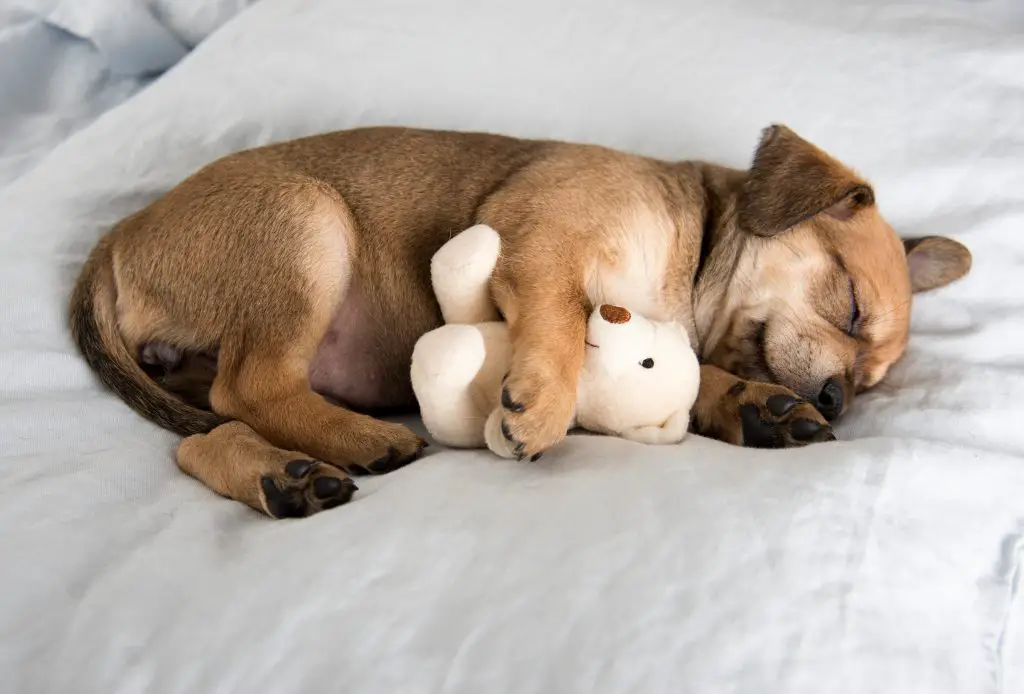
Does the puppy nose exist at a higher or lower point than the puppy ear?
lower

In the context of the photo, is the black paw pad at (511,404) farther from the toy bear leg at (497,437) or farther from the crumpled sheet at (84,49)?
the crumpled sheet at (84,49)

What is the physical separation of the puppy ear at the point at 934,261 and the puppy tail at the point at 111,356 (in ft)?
7.98

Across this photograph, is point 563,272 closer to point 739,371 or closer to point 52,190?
point 739,371

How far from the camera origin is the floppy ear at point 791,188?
279 cm

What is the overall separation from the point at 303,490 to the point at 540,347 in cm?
72

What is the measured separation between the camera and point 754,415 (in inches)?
100

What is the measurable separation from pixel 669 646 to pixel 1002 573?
2.69ft

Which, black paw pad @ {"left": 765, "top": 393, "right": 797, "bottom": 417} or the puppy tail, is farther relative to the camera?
the puppy tail

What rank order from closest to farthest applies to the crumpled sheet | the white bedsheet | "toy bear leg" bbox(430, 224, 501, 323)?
the white bedsheet → "toy bear leg" bbox(430, 224, 501, 323) → the crumpled sheet

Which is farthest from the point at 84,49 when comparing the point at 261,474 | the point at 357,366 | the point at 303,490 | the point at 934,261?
the point at 934,261

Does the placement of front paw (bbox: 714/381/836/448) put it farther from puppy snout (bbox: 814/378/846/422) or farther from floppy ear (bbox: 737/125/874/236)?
floppy ear (bbox: 737/125/874/236)

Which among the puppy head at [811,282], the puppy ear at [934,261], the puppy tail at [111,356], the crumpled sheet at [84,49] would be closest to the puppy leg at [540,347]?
the puppy head at [811,282]

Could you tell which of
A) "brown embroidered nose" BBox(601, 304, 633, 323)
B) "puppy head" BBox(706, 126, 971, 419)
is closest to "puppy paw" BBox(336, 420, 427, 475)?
"brown embroidered nose" BBox(601, 304, 633, 323)

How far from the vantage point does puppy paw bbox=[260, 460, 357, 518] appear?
7.07 ft
